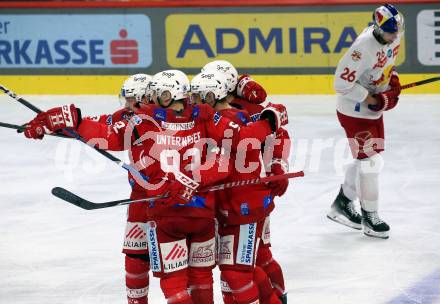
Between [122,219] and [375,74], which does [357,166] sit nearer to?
[375,74]

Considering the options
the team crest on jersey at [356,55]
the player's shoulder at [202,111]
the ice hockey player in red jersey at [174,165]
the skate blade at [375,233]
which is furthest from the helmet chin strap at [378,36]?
the player's shoulder at [202,111]

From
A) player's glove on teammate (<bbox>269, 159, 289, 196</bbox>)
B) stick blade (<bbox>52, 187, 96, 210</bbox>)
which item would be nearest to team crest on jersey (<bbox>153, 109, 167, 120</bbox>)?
stick blade (<bbox>52, 187, 96, 210</bbox>)

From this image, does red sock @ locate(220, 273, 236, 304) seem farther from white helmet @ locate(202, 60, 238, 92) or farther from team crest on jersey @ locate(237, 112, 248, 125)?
white helmet @ locate(202, 60, 238, 92)

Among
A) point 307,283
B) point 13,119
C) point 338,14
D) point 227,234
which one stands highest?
point 338,14

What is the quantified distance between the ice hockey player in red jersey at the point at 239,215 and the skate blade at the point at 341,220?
2.15 m

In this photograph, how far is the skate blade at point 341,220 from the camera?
7.16 metres

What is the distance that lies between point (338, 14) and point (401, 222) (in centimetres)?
426

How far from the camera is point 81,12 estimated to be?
1152cm

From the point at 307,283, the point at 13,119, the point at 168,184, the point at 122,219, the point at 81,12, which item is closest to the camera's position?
the point at 168,184

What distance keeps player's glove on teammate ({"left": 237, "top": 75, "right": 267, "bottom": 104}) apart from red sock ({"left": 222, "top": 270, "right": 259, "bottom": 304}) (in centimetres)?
86

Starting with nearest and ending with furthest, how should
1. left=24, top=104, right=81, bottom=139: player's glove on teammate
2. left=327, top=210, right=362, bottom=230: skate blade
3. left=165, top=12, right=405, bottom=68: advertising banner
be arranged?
left=24, top=104, right=81, bottom=139: player's glove on teammate
left=327, top=210, right=362, bottom=230: skate blade
left=165, top=12, right=405, bottom=68: advertising banner

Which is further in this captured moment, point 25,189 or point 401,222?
point 25,189

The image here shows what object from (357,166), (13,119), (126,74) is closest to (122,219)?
(357,166)

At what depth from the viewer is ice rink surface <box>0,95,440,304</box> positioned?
233 inches
